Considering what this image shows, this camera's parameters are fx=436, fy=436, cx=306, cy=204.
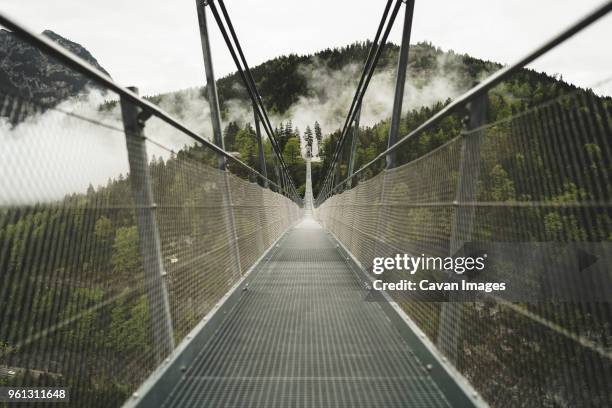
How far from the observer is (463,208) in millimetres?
1709

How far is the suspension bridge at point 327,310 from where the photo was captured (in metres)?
0.99

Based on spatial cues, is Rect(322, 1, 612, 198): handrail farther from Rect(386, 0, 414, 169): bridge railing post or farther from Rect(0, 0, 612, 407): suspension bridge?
Rect(386, 0, 414, 169): bridge railing post

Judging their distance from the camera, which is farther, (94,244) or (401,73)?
(401,73)

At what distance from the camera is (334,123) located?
192 metres

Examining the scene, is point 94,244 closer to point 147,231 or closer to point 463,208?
point 147,231

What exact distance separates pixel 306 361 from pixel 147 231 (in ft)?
3.27

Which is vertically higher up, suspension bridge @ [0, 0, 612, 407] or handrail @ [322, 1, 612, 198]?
handrail @ [322, 1, 612, 198]

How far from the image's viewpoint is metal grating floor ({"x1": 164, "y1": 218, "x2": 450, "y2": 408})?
1737mm

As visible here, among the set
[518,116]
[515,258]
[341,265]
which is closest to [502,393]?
[515,258]

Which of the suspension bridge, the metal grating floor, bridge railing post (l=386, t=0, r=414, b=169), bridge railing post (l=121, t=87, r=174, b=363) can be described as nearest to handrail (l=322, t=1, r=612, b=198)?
the suspension bridge

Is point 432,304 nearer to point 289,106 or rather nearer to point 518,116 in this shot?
point 518,116

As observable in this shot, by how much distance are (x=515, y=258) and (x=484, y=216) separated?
265mm

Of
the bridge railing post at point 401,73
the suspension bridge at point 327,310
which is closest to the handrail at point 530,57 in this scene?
the suspension bridge at point 327,310

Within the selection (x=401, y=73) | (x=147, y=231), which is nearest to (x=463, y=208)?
(x=147, y=231)
